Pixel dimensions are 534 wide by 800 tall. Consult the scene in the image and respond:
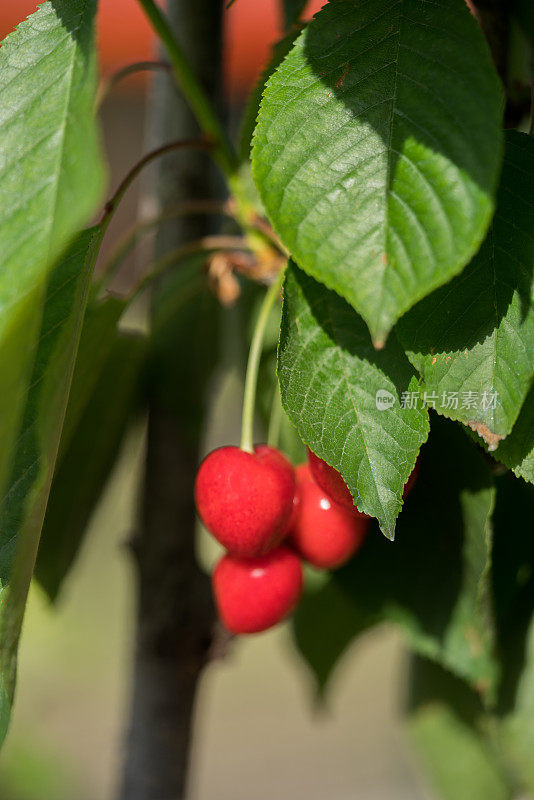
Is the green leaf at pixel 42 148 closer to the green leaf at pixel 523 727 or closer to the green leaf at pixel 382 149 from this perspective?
the green leaf at pixel 382 149

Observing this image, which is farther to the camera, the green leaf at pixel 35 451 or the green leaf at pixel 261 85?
the green leaf at pixel 261 85

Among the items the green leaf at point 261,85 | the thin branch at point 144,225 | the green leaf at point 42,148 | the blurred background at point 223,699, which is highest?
the green leaf at point 42,148

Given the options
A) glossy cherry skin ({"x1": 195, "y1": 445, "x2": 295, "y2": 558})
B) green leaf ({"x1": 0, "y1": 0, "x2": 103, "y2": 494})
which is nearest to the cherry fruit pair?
glossy cherry skin ({"x1": 195, "y1": 445, "x2": 295, "y2": 558})

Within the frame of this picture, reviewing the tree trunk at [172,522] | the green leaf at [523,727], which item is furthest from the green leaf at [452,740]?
the tree trunk at [172,522]

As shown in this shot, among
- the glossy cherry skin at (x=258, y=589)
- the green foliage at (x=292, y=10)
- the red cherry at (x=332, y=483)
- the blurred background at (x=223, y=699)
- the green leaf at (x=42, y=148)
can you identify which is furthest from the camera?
the blurred background at (x=223, y=699)

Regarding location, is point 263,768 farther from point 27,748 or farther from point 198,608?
point 198,608

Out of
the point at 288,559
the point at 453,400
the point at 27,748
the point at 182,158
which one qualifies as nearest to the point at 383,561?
the point at 288,559

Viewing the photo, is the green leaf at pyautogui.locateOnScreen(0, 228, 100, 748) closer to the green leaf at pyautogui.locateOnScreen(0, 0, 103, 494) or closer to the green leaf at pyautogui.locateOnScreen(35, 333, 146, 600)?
the green leaf at pyautogui.locateOnScreen(0, 0, 103, 494)

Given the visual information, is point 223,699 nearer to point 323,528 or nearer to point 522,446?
point 323,528
